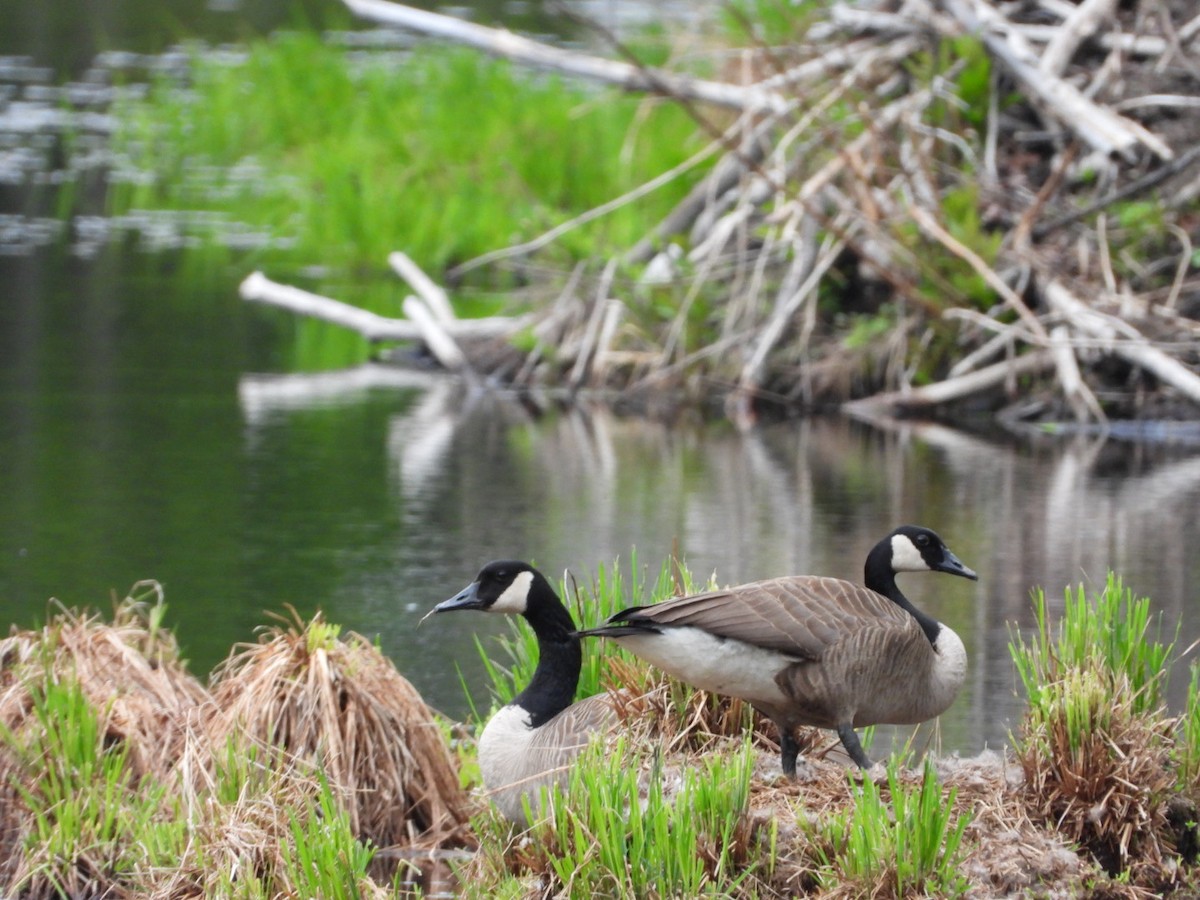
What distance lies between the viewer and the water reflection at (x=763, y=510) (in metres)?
8.96

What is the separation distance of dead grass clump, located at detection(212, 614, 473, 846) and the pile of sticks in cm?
712

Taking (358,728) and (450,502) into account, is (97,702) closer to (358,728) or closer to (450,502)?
(358,728)

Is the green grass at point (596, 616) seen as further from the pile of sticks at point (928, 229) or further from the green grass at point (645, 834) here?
the pile of sticks at point (928, 229)

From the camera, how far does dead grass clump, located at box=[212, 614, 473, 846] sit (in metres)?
6.17

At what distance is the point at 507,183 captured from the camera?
780 inches

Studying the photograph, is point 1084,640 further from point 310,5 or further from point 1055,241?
point 310,5

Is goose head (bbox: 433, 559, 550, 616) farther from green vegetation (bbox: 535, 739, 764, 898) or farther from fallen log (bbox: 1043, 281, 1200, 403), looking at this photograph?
fallen log (bbox: 1043, 281, 1200, 403)

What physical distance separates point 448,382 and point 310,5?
61.3ft

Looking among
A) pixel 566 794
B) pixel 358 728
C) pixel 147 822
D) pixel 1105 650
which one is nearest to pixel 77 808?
pixel 147 822

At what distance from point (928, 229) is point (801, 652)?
8067mm

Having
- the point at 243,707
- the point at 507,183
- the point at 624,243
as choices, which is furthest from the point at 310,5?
the point at 243,707

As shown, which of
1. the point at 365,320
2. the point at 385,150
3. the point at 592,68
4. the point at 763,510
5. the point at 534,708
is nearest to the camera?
the point at 534,708

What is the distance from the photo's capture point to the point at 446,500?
11.5 m

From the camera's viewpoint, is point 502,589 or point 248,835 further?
point 502,589
